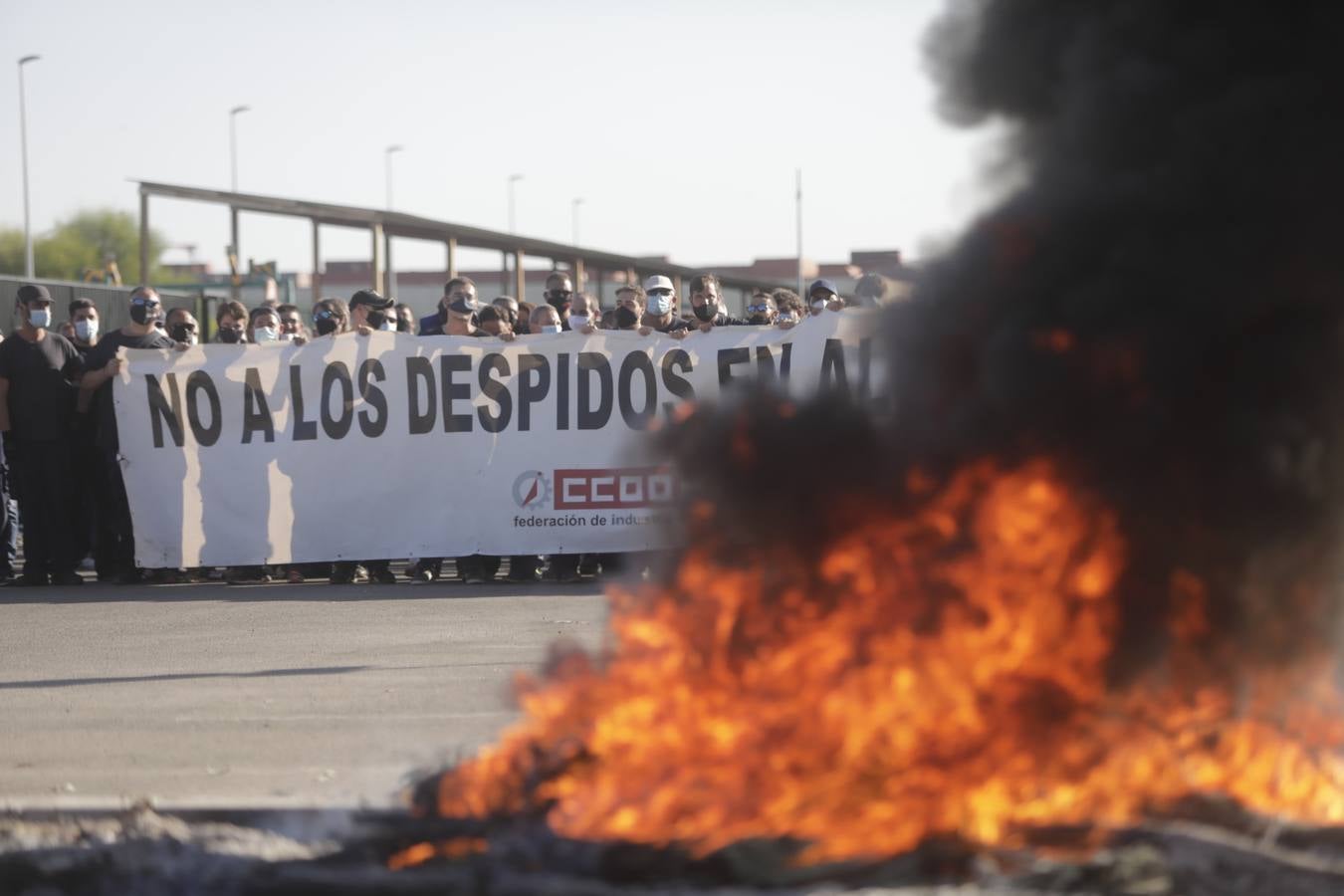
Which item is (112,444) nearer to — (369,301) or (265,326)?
(265,326)

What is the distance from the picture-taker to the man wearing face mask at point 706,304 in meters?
14.0

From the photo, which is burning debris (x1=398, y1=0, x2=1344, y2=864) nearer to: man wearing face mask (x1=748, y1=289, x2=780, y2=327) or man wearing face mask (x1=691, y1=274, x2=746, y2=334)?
man wearing face mask (x1=691, y1=274, x2=746, y2=334)

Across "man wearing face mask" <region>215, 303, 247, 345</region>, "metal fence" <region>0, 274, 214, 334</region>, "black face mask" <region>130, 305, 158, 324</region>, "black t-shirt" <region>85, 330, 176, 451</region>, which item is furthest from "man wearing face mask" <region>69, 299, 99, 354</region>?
"metal fence" <region>0, 274, 214, 334</region>

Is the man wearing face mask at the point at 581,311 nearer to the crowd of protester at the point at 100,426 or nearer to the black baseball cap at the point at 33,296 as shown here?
the crowd of protester at the point at 100,426

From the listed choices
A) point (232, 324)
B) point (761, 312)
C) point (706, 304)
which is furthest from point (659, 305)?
point (232, 324)

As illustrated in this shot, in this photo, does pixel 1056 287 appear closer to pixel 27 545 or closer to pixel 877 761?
pixel 877 761

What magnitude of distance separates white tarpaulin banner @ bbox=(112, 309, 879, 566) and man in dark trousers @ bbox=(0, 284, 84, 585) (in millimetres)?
450

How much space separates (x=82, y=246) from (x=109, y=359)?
354 ft

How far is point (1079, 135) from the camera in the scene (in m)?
5.44

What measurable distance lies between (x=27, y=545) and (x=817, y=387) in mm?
9824

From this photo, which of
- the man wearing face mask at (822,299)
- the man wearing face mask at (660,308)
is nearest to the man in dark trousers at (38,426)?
the man wearing face mask at (660,308)

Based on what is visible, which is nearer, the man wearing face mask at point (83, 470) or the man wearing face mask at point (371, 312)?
the man wearing face mask at point (83, 470)

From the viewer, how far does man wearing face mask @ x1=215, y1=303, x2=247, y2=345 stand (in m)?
15.0

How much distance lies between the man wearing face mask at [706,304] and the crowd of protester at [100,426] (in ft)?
0.04
